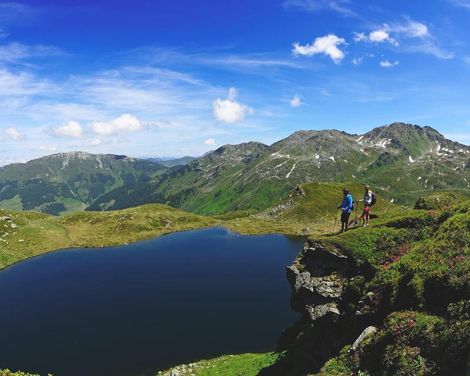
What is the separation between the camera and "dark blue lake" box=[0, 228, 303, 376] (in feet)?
216

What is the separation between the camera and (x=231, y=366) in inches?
2207

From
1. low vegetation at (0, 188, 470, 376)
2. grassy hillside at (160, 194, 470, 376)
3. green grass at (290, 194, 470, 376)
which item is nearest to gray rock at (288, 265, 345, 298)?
grassy hillside at (160, 194, 470, 376)

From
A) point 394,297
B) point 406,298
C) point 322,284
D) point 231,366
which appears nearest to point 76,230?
point 231,366

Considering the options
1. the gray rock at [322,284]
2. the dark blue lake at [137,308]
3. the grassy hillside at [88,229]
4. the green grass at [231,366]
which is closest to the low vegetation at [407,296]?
the green grass at [231,366]

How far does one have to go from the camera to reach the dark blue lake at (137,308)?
216 ft

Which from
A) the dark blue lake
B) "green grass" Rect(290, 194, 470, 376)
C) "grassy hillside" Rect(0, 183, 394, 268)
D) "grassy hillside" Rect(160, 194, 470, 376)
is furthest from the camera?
"grassy hillside" Rect(0, 183, 394, 268)

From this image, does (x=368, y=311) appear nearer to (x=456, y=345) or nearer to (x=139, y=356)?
(x=456, y=345)

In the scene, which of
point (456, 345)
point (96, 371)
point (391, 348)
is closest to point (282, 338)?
point (96, 371)

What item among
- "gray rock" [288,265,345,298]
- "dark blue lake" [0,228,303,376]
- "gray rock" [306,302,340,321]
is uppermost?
"gray rock" [288,265,345,298]

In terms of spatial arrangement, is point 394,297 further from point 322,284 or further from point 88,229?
point 88,229

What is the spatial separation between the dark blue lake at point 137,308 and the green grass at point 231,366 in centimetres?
416

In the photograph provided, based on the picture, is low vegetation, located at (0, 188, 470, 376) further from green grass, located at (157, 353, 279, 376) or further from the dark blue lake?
the dark blue lake

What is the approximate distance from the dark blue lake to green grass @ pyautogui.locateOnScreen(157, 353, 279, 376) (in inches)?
164

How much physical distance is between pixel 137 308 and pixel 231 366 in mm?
36988
